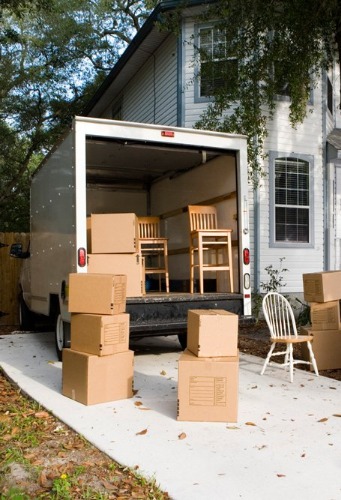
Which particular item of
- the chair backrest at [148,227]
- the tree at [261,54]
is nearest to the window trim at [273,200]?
the tree at [261,54]

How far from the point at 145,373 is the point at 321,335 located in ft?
6.45

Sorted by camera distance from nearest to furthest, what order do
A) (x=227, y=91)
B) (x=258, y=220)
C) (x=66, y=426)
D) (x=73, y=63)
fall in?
(x=66, y=426) → (x=227, y=91) → (x=258, y=220) → (x=73, y=63)

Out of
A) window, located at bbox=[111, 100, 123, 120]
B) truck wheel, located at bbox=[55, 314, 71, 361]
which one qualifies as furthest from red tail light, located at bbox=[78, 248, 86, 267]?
window, located at bbox=[111, 100, 123, 120]

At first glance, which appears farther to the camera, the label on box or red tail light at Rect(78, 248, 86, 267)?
red tail light at Rect(78, 248, 86, 267)

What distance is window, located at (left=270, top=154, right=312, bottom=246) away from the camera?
429 inches

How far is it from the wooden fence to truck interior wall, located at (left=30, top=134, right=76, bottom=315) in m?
2.33

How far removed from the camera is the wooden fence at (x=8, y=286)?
10.2 metres

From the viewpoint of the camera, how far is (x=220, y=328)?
4.22 meters

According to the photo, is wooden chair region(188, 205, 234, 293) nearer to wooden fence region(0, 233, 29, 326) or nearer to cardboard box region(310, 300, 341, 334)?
cardboard box region(310, 300, 341, 334)

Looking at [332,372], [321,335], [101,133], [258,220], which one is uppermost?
[101,133]

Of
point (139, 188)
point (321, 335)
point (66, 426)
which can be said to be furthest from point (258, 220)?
point (66, 426)

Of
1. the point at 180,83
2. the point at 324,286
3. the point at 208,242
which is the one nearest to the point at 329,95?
the point at 180,83

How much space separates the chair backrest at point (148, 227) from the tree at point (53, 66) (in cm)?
1444

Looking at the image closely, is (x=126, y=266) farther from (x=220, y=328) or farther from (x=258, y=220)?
(x=258, y=220)
